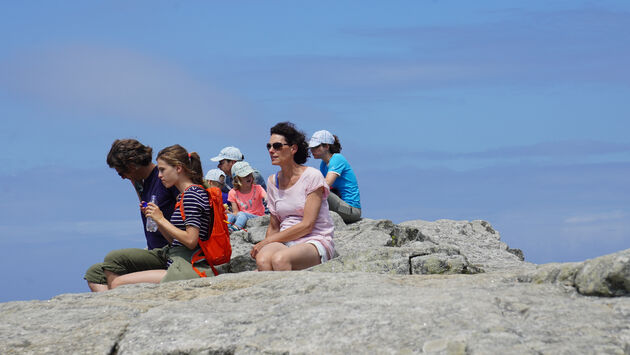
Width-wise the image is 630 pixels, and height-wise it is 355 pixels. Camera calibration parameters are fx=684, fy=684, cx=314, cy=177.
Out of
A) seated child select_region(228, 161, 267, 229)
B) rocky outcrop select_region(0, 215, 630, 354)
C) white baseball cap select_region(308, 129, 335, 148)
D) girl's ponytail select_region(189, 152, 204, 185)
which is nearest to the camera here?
rocky outcrop select_region(0, 215, 630, 354)

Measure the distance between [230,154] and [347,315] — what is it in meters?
11.0

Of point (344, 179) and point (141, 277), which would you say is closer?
point (141, 277)

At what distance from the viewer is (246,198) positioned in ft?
47.9

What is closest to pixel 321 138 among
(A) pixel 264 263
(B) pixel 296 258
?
(B) pixel 296 258

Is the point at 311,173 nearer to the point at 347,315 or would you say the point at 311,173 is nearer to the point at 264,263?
the point at 264,263

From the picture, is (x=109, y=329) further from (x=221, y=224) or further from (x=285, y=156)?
(x=285, y=156)

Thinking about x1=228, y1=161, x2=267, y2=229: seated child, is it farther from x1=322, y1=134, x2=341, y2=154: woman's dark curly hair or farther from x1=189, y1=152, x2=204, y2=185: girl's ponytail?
x1=189, y1=152, x2=204, y2=185: girl's ponytail

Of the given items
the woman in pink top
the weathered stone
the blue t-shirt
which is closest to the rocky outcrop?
the weathered stone

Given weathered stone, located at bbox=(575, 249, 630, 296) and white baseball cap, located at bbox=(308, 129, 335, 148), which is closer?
weathered stone, located at bbox=(575, 249, 630, 296)

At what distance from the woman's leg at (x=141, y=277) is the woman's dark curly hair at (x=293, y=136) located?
6.96 ft

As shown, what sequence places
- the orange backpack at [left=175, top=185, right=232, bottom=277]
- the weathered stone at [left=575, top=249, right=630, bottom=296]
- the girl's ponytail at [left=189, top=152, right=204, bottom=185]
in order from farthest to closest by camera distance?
the girl's ponytail at [left=189, top=152, right=204, bottom=185] < the orange backpack at [left=175, top=185, right=232, bottom=277] < the weathered stone at [left=575, top=249, right=630, bottom=296]

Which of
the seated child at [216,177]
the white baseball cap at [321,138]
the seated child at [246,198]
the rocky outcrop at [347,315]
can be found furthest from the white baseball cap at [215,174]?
the rocky outcrop at [347,315]

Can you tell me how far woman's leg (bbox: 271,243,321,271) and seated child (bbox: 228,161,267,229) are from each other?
20.9 feet

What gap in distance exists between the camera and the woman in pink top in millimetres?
7840
